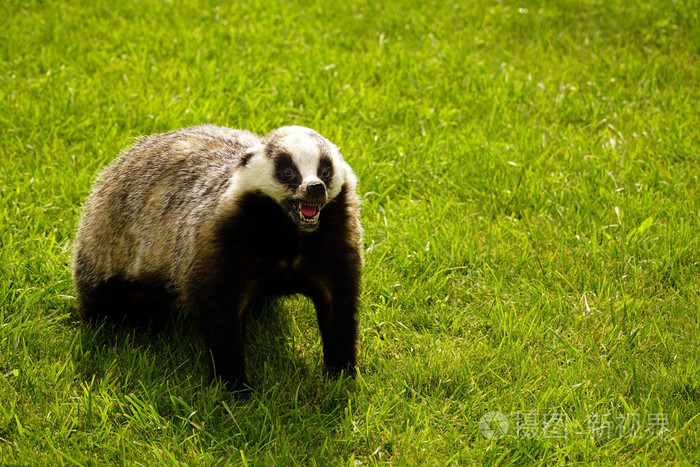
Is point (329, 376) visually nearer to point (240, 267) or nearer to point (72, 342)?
point (240, 267)

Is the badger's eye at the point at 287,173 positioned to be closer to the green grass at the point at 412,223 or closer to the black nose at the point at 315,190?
the black nose at the point at 315,190

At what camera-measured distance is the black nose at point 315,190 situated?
10.9ft

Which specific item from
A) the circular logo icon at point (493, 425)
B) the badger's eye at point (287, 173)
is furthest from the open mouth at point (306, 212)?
the circular logo icon at point (493, 425)

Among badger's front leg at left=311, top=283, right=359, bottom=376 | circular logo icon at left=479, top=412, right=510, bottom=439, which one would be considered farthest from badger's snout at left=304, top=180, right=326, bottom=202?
circular logo icon at left=479, top=412, right=510, bottom=439

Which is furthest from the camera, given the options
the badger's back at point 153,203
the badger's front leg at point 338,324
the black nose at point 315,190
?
the badger's back at point 153,203

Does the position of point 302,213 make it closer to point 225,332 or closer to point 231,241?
point 231,241

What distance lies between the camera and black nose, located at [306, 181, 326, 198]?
10.9 feet

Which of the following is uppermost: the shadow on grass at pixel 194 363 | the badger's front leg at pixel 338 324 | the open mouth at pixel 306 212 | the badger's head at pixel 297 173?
the badger's head at pixel 297 173

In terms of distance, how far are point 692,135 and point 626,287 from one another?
2.00m

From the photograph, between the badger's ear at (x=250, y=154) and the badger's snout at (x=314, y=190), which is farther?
the badger's ear at (x=250, y=154)

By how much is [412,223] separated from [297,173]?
164 centimetres

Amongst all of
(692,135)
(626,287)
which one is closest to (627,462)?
(626,287)

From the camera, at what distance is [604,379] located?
3.71 metres

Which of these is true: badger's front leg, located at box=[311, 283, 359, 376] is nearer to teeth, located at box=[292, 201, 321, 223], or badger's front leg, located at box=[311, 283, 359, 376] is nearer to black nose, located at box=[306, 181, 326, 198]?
teeth, located at box=[292, 201, 321, 223]
